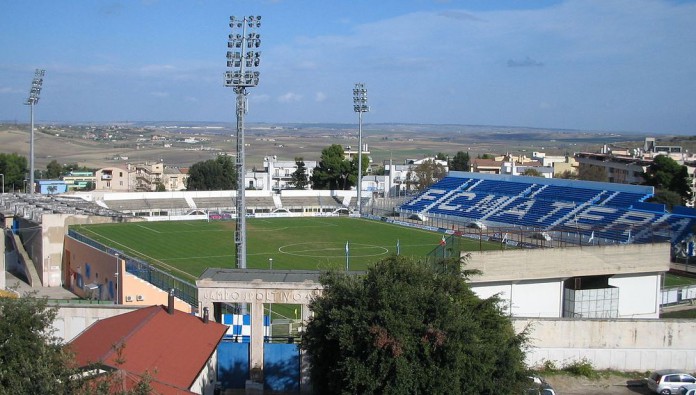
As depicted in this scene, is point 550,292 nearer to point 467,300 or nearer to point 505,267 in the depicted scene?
point 505,267

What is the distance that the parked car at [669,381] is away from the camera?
18.6 meters

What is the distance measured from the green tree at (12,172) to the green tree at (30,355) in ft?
251

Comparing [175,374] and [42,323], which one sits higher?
[42,323]

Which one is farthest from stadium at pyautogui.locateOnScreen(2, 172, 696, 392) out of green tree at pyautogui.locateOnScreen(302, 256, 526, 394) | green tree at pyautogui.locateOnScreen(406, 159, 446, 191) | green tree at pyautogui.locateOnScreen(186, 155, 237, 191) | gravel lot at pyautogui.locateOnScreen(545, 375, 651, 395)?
green tree at pyautogui.locateOnScreen(186, 155, 237, 191)

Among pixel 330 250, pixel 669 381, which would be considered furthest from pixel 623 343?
pixel 330 250

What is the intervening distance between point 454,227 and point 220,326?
41.6m

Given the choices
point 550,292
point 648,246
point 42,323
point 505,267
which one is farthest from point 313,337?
point 648,246

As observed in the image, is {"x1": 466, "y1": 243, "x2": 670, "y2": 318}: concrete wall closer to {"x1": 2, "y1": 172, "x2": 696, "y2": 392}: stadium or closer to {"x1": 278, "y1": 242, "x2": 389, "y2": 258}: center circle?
{"x1": 2, "y1": 172, "x2": 696, "y2": 392}: stadium

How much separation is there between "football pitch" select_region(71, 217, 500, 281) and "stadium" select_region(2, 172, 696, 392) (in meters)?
→ 0.15

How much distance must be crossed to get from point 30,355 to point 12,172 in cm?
7935

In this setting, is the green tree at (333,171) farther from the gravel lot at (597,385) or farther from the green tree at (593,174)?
the gravel lot at (597,385)

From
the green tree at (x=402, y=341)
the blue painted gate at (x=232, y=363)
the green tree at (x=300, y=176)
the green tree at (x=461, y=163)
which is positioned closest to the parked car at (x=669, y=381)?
the green tree at (x=402, y=341)

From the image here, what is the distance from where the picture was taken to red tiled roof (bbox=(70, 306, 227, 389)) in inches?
586

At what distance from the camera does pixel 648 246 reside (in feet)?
81.8
